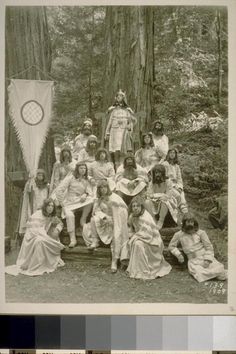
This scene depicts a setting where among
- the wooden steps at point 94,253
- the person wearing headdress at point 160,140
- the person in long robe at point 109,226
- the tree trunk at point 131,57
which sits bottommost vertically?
the wooden steps at point 94,253

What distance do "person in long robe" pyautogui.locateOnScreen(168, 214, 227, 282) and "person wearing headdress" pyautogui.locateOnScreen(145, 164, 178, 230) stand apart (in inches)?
2.2

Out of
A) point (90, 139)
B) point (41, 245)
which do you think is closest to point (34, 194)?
point (41, 245)

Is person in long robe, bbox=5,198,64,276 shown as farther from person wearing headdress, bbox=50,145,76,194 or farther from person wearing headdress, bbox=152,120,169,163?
person wearing headdress, bbox=152,120,169,163

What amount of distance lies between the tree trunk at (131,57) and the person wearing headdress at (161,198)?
19cm

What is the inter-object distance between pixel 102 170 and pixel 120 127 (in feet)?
0.58

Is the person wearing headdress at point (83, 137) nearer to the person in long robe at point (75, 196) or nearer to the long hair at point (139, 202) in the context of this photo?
the person in long robe at point (75, 196)

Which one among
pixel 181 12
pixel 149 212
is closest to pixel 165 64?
pixel 181 12

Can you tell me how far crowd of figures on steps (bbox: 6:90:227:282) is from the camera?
5.59ft

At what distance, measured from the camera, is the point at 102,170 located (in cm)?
172

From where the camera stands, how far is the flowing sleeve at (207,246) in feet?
5.60

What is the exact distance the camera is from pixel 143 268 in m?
1.70

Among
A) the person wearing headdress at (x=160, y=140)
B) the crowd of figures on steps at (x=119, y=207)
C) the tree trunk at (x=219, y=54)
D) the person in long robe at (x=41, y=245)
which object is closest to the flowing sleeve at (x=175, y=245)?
the crowd of figures on steps at (x=119, y=207)

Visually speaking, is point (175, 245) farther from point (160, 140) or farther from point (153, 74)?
point (153, 74)

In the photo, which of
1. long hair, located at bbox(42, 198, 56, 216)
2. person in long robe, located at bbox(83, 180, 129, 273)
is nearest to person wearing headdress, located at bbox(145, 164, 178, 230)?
person in long robe, located at bbox(83, 180, 129, 273)
